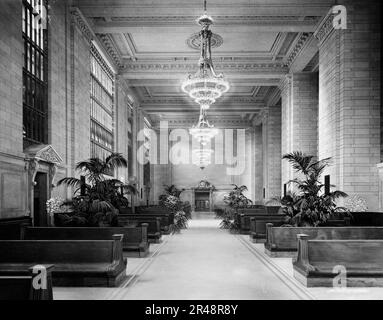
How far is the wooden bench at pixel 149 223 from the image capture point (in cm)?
1125

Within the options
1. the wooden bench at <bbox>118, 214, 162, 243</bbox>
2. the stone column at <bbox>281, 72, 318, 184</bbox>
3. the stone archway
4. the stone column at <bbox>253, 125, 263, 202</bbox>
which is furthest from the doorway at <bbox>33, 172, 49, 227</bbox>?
the stone column at <bbox>253, 125, 263, 202</bbox>

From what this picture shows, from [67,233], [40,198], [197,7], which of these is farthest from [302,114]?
[67,233]

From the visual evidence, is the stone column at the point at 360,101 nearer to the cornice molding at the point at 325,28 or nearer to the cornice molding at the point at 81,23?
the cornice molding at the point at 325,28

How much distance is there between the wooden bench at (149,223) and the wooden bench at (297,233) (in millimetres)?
3514

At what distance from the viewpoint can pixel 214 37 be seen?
1518 cm

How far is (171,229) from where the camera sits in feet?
47.0

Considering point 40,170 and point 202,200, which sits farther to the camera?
point 202,200

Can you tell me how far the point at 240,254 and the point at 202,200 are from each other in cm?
2272

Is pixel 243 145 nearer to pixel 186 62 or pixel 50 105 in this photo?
pixel 186 62

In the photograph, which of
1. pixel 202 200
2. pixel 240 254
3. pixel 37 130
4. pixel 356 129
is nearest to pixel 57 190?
pixel 37 130

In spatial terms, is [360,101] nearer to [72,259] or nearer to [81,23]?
[81,23]

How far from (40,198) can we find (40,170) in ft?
3.14

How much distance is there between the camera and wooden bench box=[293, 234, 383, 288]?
5.87 meters

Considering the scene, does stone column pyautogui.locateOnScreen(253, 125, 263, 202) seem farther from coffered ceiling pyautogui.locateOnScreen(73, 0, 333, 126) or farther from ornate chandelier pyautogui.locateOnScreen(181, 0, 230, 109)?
ornate chandelier pyautogui.locateOnScreen(181, 0, 230, 109)
